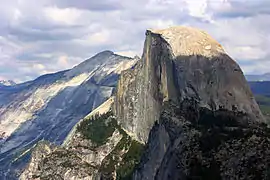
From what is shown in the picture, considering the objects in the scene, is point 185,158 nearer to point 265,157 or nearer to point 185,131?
point 185,131

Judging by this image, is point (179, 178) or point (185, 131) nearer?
point (179, 178)

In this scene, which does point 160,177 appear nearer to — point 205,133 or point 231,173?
point 205,133

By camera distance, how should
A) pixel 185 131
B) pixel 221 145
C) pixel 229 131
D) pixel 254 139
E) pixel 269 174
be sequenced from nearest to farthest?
Answer: pixel 269 174 → pixel 254 139 → pixel 221 145 → pixel 229 131 → pixel 185 131

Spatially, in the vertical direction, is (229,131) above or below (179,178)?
above

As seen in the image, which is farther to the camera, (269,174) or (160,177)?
(160,177)

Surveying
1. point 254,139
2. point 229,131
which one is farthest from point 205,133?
point 254,139

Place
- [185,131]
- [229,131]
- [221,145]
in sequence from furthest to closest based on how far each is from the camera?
1. [185,131]
2. [229,131]
3. [221,145]

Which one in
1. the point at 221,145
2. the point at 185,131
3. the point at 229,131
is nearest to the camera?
the point at 221,145

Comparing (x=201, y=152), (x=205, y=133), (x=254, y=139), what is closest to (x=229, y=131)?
(x=205, y=133)

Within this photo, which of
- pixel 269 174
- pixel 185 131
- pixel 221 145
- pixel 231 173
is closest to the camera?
pixel 269 174
